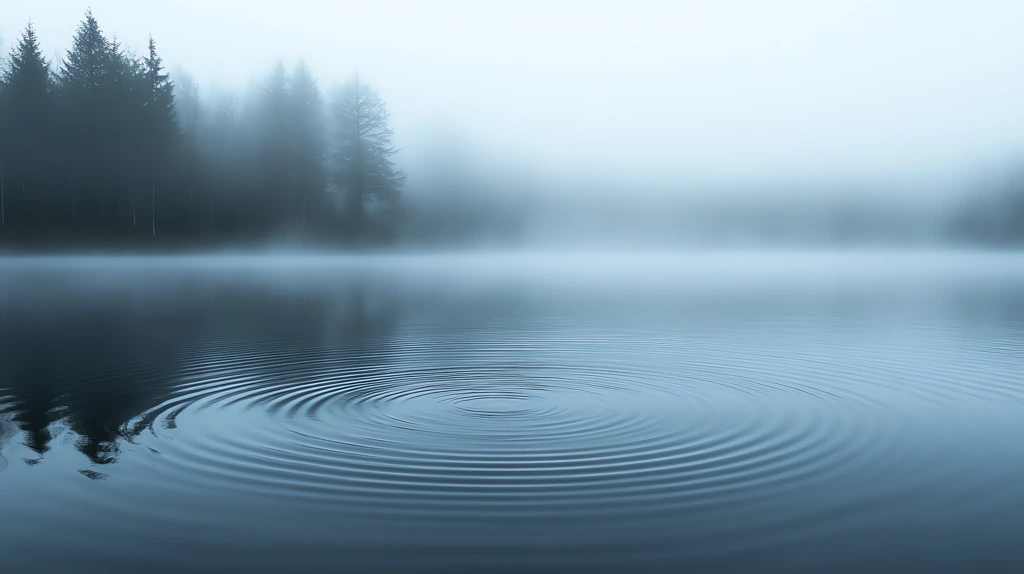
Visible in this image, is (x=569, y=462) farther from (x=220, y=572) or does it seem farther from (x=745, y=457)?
Answer: (x=220, y=572)

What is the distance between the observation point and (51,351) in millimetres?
16984

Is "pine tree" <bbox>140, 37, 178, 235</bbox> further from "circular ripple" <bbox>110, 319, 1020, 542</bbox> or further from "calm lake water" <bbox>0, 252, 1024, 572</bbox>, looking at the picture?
"circular ripple" <bbox>110, 319, 1020, 542</bbox>

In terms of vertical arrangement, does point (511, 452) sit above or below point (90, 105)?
below

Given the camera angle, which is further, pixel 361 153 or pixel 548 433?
pixel 361 153

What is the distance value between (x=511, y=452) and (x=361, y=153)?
68.5m

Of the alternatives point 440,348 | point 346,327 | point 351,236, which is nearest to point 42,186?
point 351,236

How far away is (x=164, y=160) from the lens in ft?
227

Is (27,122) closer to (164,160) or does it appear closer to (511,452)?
(164,160)

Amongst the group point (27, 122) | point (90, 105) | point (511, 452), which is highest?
point (90, 105)

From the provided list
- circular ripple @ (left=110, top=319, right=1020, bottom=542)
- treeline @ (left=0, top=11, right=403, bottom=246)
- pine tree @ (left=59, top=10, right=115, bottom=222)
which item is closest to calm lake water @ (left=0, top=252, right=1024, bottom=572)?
circular ripple @ (left=110, top=319, right=1020, bottom=542)

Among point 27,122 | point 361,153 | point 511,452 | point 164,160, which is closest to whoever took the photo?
point 511,452

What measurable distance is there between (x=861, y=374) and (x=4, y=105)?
2852 inches

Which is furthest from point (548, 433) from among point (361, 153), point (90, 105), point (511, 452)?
point (90, 105)

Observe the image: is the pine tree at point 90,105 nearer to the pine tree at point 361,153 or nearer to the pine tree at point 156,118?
the pine tree at point 156,118
